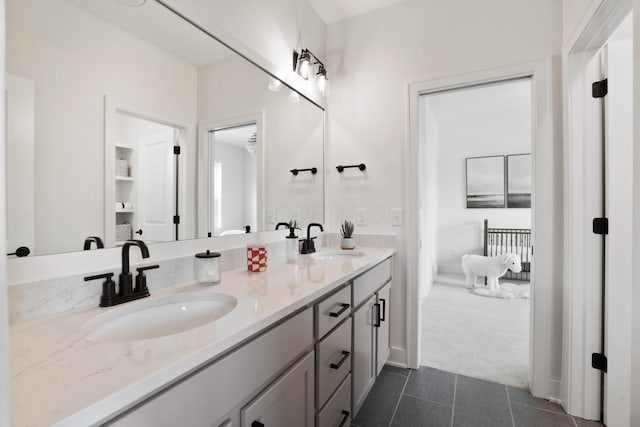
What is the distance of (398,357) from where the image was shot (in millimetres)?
2166

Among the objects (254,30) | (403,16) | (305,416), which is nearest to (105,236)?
(305,416)

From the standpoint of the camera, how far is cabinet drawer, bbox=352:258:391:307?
150 cm

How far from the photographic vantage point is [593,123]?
1.56 meters

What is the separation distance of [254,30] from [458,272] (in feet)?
15.9

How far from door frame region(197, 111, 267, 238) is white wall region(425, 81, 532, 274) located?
3.44 meters

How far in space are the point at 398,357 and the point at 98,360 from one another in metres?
2.01

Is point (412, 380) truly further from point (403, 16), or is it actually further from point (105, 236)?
point (403, 16)

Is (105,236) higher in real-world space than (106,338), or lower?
higher

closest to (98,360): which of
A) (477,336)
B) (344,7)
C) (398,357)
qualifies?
(398,357)

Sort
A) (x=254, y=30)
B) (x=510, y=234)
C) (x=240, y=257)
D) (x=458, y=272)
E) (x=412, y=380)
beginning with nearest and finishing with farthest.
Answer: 1. (x=240, y=257)
2. (x=254, y=30)
3. (x=412, y=380)
4. (x=510, y=234)
5. (x=458, y=272)

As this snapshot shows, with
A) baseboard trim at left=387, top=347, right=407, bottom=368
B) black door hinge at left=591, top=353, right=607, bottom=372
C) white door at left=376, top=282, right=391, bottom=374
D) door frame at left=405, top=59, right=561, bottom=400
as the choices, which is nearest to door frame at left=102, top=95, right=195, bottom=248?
white door at left=376, top=282, right=391, bottom=374

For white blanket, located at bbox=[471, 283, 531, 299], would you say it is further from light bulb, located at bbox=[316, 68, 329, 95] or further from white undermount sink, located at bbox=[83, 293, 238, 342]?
white undermount sink, located at bbox=[83, 293, 238, 342]

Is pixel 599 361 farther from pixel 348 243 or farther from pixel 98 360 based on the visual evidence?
pixel 98 360

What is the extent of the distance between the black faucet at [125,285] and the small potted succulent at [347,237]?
137cm
